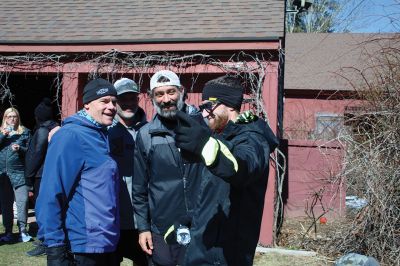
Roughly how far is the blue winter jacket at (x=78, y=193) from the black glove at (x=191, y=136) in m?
1.28

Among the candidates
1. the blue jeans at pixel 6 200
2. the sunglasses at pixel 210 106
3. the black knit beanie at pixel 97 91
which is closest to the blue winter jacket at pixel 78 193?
the black knit beanie at pixel 97 91

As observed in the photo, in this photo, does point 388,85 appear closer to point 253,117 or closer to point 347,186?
point 347,186

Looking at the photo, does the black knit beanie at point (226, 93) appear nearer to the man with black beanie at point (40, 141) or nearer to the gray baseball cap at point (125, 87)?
the gray baseball cap at point (125, 87)

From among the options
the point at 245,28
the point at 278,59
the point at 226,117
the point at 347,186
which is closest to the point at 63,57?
the point at 245,28

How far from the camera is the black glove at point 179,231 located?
313cm

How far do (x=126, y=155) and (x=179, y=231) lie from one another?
39.8 inches

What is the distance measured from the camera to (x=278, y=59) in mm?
7398

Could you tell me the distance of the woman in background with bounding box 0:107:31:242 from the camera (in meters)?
6.81

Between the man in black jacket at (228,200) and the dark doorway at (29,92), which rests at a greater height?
the dark doorway at (29,92)

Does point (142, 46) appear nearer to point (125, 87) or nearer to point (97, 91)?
point (125, 87)

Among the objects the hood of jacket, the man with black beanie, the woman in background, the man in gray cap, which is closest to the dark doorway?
the woman in background

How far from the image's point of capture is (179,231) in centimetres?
315

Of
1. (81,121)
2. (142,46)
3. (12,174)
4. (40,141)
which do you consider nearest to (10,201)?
(12,174)

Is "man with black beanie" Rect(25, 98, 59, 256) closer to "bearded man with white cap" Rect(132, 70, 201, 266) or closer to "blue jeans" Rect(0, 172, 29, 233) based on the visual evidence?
"blue jeans" Rect(0, 172, 29, 233)
